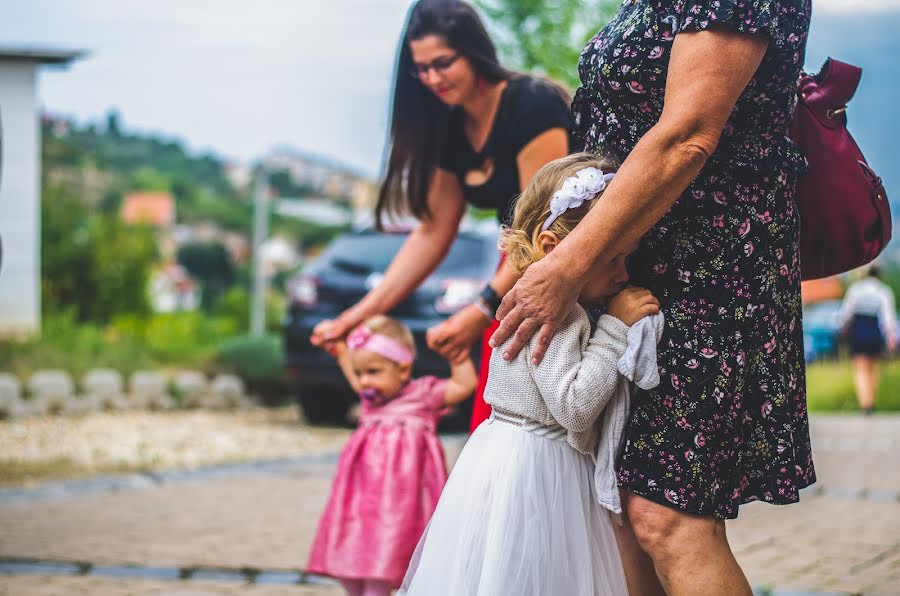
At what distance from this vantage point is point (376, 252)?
8.99 m

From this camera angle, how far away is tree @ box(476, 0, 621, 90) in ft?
42.1

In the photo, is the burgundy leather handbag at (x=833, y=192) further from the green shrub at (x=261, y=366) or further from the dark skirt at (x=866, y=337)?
the dark skirt at (x=866, y=337)

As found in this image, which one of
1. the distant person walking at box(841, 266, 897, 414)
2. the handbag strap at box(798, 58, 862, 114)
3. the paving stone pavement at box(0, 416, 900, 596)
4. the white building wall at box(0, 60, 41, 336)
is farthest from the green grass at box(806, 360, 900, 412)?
the handbag strap at box(798, 58, 862, 114)

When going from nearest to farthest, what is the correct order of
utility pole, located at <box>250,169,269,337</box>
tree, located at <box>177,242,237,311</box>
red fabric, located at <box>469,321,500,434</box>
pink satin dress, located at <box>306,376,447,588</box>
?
1. red fabric, located at <box>469,321,500,434</box>
2. pink satin dress, located at <box>306,376,447,588</box>
3. utility pole, located at <box>250,169,269,337</box>
4. tree, located at <box>177,242,237,311</box>

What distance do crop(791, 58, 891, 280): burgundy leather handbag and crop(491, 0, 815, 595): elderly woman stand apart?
109 mm

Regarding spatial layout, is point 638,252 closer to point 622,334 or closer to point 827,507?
point 622,334

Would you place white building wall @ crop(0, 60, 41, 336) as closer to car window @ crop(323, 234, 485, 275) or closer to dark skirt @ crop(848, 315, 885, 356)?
car window @ crop(323, 234, 485, 275)

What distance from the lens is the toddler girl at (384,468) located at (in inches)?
129

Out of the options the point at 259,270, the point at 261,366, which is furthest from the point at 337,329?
the point at 259,270

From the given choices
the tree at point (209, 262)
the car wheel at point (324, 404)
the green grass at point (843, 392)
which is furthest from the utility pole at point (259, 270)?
the tree at point (209, 262)

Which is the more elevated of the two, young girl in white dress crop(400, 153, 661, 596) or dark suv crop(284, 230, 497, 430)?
young girl in white dress crop(400, 153, 661, 596)

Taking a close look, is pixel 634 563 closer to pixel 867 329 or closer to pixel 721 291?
pixel 721 291

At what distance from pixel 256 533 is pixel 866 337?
30.2 ft

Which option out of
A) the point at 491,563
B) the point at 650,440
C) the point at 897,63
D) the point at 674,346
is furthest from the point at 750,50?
the point at 897,63
